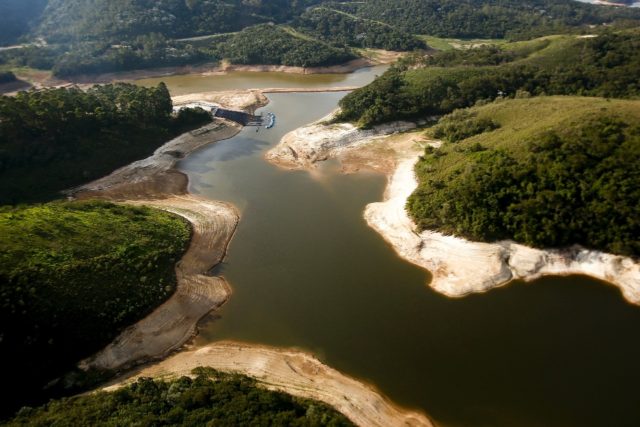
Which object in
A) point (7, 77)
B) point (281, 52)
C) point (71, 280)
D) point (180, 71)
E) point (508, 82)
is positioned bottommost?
point (71, 280)

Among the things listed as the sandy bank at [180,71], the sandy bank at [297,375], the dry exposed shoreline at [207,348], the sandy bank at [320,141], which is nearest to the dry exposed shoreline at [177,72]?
the sandy bank at [180,71]

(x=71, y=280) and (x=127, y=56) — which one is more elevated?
(x=127, y=56)

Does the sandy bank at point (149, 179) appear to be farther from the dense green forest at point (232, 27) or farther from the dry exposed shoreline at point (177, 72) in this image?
the dense green forest at point (232, 27)

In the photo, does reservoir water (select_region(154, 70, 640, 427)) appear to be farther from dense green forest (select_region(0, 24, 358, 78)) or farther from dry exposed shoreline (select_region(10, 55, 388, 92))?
dense green forest (select_region(0, 24, 358, 78))

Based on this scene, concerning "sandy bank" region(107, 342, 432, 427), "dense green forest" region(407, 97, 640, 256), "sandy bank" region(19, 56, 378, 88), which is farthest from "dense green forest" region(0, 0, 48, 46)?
"dense green forest" region(407, 97, 640, 256)

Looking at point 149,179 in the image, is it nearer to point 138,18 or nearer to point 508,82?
point 508,82

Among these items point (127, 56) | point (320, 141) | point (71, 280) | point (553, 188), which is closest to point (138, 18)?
point (127, 56)
